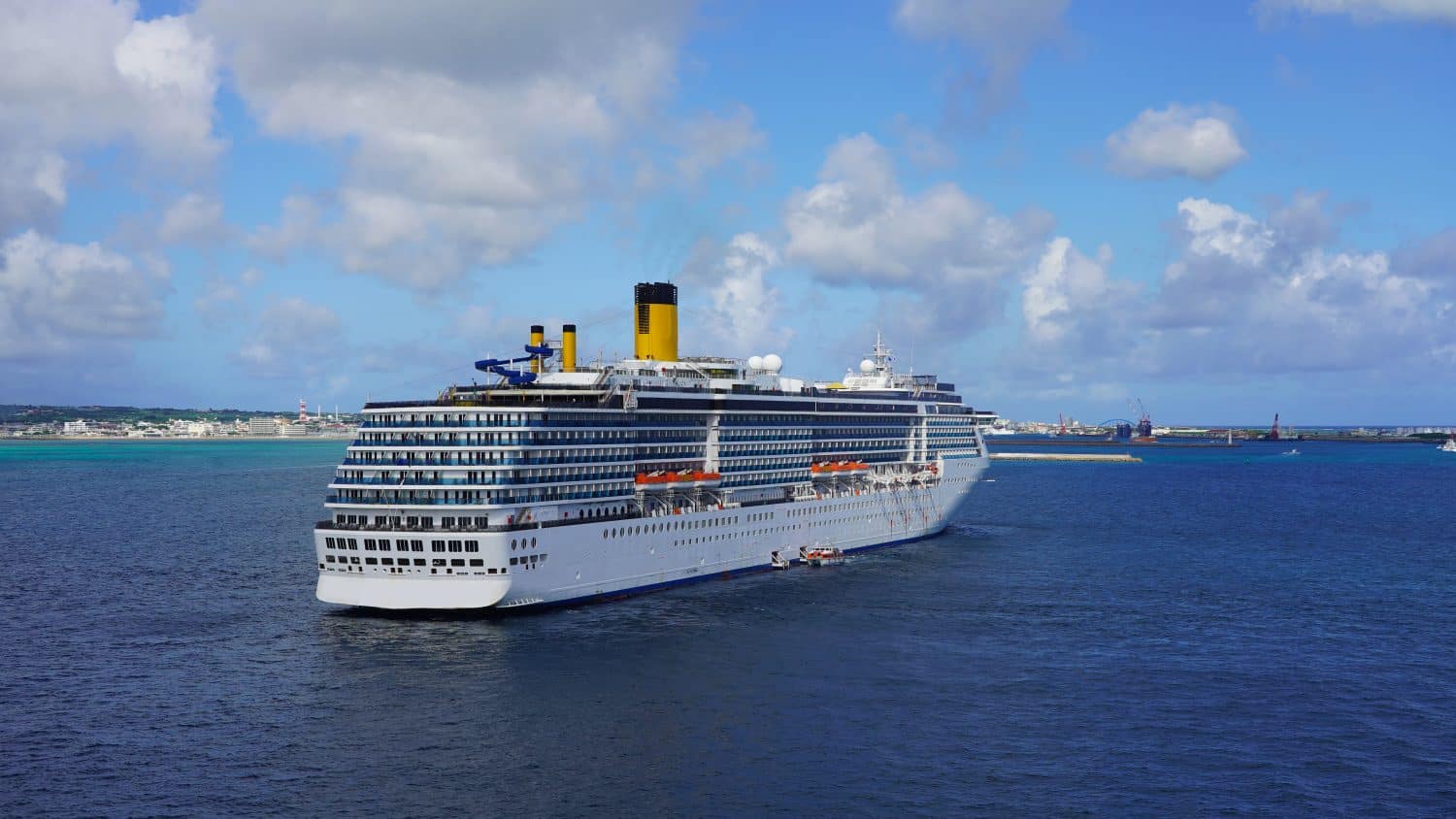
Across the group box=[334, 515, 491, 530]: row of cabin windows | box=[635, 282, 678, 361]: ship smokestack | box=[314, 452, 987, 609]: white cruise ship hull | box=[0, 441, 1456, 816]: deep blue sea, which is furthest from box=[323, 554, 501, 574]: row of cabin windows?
box=[635, 282, 678, 361]: ship smokestack

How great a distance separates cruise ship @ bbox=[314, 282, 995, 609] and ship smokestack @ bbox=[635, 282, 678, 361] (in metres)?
0.12

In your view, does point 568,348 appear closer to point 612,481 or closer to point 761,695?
point 612,481

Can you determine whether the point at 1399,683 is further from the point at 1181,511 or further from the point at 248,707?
the point at 1181,511

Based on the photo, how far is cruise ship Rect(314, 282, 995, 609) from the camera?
57.8 m

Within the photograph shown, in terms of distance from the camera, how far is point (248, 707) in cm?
4347

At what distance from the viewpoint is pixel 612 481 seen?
217ft

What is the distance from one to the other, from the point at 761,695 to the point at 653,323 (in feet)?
137

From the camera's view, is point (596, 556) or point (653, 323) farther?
point (653, 323)

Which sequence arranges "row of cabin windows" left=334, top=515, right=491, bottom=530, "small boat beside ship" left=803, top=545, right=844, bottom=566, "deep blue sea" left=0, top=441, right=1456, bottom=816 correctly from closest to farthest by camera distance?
"deep blue sea" left=0, top=441, right=1456, bottom=816
"row of cabin windows" left=334, top=515, right=491, bottom=530
"small boat beside ship" left=803, top=545, right=844, bottom=566

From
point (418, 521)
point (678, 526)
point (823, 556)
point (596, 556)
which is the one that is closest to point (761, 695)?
point (596, 556)

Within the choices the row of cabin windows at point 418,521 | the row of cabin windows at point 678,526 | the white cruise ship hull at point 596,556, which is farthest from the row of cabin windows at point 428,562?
the row of cabin windows at point 678,526

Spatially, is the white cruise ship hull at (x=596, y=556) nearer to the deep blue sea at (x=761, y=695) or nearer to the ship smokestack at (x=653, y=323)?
the deep blue sea at (x=761, y=695)

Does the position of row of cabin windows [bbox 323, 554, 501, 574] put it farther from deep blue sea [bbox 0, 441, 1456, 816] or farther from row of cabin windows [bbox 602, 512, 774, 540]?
row of cabin windows [bbox 602, 512, 774, 540]

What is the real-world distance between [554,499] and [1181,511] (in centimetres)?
8676
